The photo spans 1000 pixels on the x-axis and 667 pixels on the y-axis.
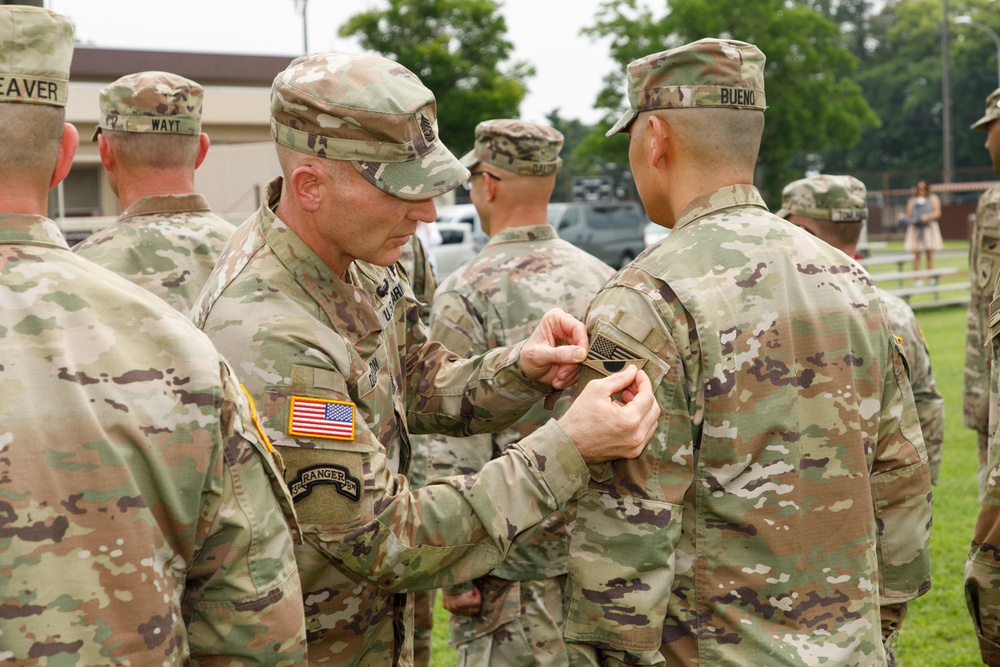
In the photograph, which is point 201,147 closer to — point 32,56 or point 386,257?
point 386,257

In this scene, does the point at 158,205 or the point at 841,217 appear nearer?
the point at 158,205

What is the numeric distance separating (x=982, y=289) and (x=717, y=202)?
173 inches

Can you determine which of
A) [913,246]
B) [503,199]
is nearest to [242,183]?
[913,246]

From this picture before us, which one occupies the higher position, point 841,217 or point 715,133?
point 715,133

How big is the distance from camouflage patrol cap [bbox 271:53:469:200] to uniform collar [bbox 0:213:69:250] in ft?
2.67

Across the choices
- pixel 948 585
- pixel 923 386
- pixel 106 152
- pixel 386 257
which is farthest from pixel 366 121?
pixel 948 585

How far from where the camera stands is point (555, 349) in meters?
2.91

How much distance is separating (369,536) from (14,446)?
0.93 m

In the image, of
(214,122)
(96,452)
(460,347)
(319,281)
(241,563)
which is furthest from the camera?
(214,122)

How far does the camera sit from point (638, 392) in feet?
8.38

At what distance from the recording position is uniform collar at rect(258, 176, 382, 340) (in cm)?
273

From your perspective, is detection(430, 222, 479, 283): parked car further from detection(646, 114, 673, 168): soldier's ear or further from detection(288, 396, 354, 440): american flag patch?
detection(288, 396, 354, 440): american flag patch

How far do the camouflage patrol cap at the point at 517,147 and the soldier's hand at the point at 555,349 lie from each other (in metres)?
2.09

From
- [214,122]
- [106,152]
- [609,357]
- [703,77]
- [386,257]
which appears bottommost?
[214,122]
